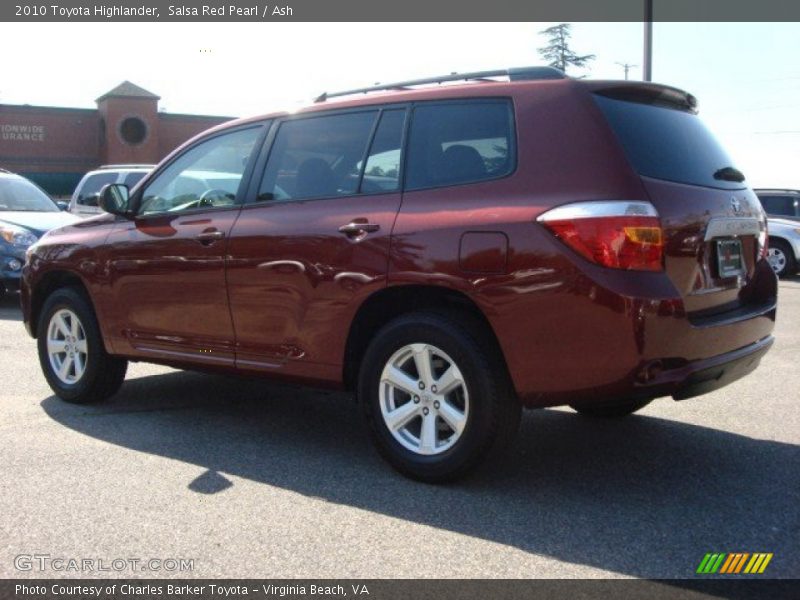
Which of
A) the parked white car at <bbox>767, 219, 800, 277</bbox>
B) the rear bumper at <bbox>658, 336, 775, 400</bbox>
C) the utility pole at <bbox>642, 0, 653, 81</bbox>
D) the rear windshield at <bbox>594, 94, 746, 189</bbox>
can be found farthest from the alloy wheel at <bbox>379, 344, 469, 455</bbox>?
the utility pole at <bbox>642, 0, 653, 81</bbox>

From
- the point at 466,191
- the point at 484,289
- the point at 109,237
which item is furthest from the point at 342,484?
the point at 109,237

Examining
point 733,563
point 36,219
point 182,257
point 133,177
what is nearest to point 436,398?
point 733,563

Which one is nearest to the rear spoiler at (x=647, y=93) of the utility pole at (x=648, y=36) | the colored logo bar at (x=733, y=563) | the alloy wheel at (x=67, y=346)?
the colored logo bar at (x=733, y=563)

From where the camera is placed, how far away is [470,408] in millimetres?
4027

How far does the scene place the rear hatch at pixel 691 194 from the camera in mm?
3873

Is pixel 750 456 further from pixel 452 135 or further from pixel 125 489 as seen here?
pixel 125 489

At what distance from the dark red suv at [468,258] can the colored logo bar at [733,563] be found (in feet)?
2.36

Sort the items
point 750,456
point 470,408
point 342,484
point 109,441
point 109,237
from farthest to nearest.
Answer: point 109,237 < point 109,441 < point 750,456 < point 342,484 < point 470,408

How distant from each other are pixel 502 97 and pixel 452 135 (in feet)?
1.02

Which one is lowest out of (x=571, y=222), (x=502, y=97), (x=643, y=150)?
(x=571, y=222)

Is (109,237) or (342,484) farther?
(109,237)

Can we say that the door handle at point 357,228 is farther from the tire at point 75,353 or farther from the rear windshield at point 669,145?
the tire at point 75,353

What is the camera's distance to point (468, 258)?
4012mm

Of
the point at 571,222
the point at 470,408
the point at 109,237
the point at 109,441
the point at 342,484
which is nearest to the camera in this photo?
the point at 571,222
